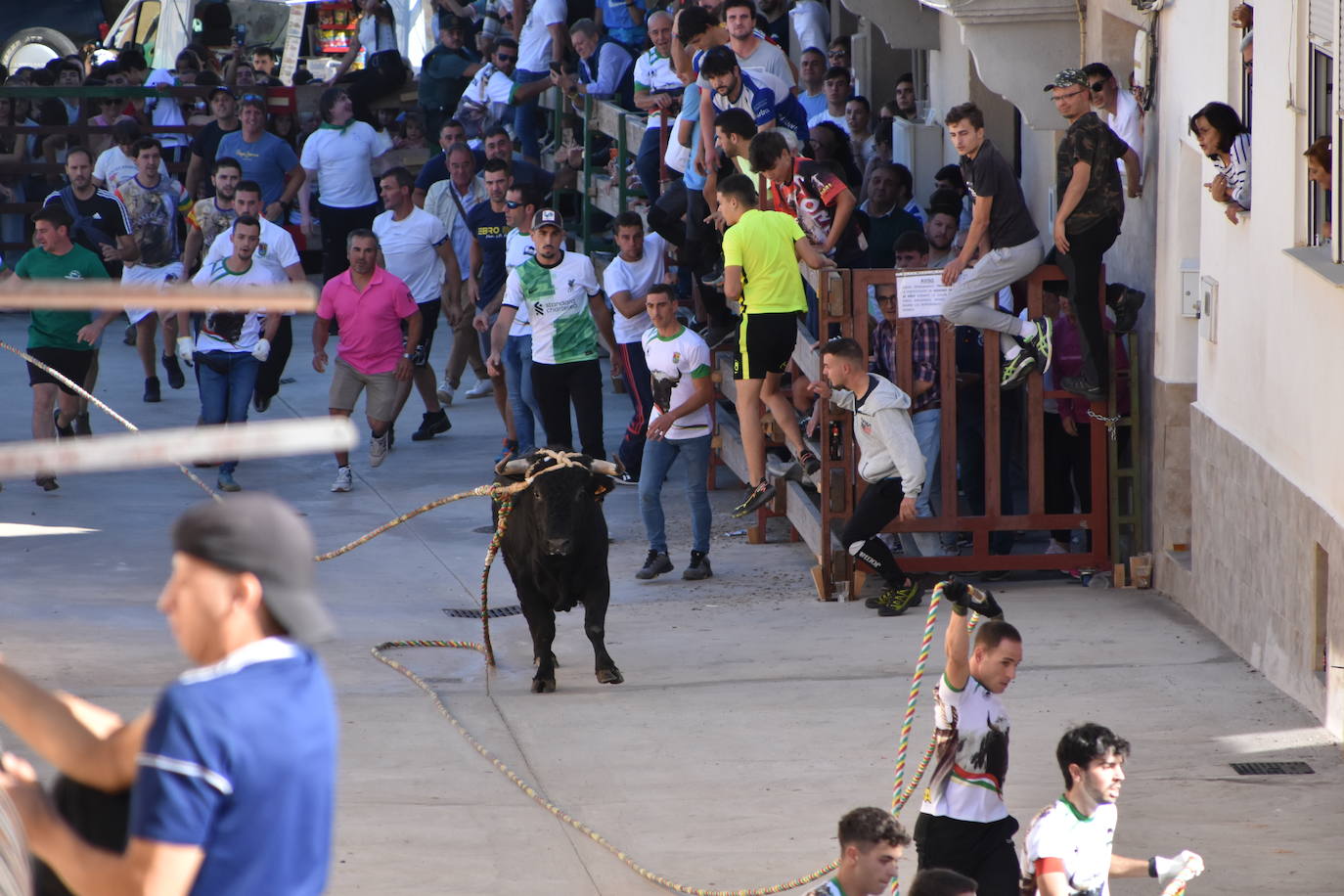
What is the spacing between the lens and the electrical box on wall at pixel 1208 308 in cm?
1050

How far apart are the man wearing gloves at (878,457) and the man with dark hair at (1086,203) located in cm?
115

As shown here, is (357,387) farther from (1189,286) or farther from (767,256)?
(1189,286)

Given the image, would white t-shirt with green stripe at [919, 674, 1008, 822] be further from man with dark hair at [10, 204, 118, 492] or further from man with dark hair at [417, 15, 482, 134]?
man with dark hair at [417, 15, 482, 134]

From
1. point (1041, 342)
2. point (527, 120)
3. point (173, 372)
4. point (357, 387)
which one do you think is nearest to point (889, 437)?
point (1041, 342)

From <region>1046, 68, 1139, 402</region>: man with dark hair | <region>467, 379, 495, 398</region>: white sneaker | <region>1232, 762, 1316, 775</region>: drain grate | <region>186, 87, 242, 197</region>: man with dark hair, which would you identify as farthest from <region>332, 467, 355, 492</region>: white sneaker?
<region>1232, 762, 1316, 775</region>: drain grate

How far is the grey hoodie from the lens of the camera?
10930 mm

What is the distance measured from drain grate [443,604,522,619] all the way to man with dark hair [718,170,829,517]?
1.84 metres

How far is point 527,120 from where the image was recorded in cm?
2052

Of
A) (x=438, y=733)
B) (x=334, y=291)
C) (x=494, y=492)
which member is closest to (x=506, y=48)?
(x=334, y=291)

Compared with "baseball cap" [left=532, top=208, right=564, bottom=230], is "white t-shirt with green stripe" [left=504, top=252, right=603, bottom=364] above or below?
below

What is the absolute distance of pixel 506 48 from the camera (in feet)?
67.7

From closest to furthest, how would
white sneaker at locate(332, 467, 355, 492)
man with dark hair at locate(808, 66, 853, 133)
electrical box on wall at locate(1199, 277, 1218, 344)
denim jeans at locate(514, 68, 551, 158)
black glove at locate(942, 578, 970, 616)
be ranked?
1. black glove at locate(942, 578, 970, 616)
2. electrical box on wall at locate(1199, 277, 1218, 344)
3. white sneaker at locate(332, 467, 355, 492)
4. man with dark hair at locate(808, 66, 853, 133)
5. denim jeans at locate(514, 68, 551, 158)

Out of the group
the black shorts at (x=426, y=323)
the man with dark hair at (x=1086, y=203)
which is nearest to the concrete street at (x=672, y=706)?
the black shorts at (x=426, y=323)

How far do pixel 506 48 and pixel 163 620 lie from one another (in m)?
10.8
